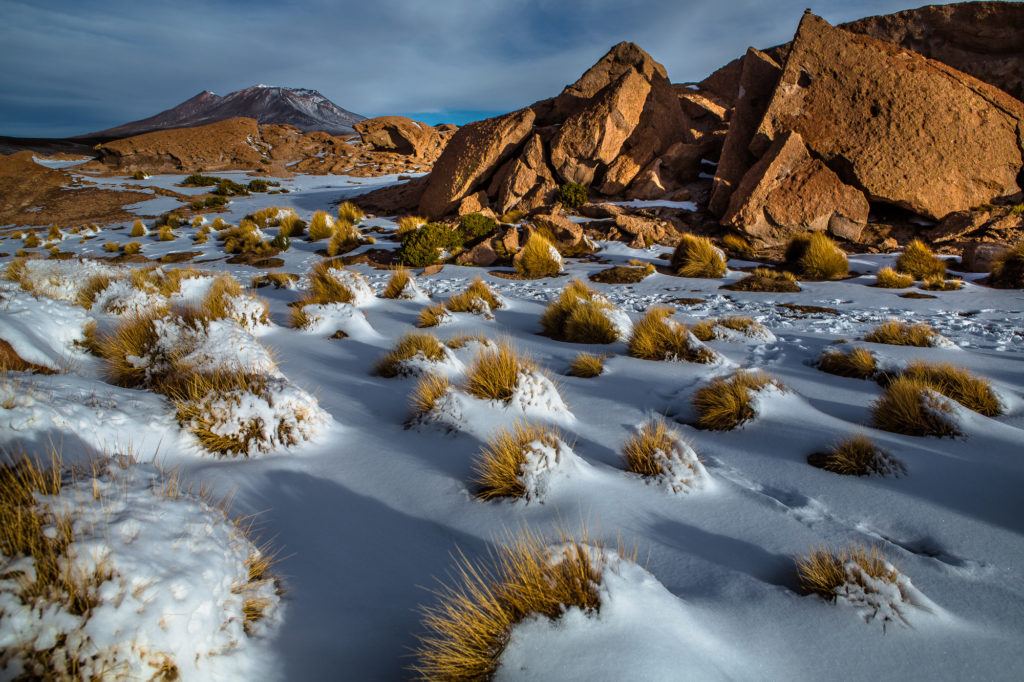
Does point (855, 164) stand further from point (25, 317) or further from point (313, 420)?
point (25, 317)

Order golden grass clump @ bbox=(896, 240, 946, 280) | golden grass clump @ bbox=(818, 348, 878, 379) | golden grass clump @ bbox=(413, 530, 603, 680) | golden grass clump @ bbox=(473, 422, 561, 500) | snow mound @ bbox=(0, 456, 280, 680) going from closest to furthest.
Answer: snow mound @ bbox=(0, 456, 280, 680), golden grass clump @ bbox=(413, 530, 603, 680), golden grass clump @ bbox=(473, 422, 561, 500), golden grass clump @ bbox=(818, 348, 878, 379), golden grass clump @ bbox=(896, 240, 946, 280)

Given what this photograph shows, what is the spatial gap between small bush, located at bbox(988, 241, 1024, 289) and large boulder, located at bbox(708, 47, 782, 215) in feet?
16.9

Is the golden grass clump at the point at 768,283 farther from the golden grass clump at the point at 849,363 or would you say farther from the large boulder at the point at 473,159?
the large boulder at the point at 473,159

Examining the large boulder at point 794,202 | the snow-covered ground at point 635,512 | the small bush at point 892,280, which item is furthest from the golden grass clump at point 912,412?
the large boulder at point 794,202

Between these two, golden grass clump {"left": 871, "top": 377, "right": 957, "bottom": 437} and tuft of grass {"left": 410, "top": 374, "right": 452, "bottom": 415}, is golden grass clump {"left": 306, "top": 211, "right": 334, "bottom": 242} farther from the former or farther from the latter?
golden grass clump {"left": 871, "top": 377, "right": 957, "bottom": 437}

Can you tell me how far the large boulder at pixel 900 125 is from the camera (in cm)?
1020

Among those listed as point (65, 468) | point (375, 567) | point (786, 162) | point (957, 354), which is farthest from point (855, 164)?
point (65, 468)

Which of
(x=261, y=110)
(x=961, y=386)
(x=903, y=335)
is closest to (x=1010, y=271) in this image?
(x=903, y=335)

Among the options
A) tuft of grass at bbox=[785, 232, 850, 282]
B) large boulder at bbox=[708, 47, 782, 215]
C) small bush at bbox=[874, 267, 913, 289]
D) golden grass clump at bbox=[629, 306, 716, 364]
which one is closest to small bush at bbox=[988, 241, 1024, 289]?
small bush at bbox=[874, 267, 913, 289]

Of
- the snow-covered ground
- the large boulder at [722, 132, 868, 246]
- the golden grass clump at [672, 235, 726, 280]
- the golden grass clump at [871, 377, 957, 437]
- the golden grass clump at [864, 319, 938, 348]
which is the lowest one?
the snow-covered ground

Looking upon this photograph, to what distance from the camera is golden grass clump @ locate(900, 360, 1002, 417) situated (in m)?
3.19

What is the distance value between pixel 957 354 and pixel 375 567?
5.03 m

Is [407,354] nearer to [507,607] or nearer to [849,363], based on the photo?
[507,607]

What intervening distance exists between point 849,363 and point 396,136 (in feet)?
133
